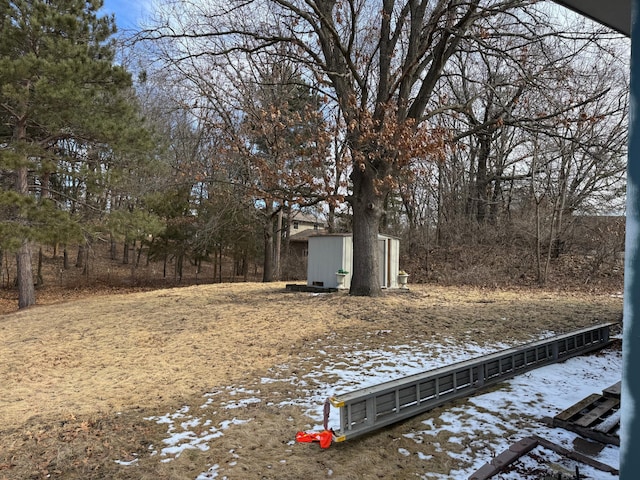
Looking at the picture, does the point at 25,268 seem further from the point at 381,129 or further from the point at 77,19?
the point at 381,129

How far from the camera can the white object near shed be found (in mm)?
13141

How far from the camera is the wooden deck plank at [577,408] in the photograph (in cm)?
367

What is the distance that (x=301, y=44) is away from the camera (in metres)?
10.5

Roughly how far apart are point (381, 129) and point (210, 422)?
7.62m

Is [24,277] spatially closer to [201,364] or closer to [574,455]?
[201,364]

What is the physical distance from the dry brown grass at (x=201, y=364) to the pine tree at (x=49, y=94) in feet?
10.2

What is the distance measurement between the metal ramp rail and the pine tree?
38.7 ft

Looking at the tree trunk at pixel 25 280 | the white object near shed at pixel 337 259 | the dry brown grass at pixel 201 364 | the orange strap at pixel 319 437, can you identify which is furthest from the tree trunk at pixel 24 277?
the orange strap at pixel 319 437

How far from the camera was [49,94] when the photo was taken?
11.3 meters

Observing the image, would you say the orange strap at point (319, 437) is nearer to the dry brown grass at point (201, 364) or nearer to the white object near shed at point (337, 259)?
the dry brown grass at point (201, 364)

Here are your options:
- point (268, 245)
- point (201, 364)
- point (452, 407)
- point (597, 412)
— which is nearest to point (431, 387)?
point (452, 407)

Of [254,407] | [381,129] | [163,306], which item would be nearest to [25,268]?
[163,306]

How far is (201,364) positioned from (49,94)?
962 cm

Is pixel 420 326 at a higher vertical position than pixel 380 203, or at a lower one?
lower
